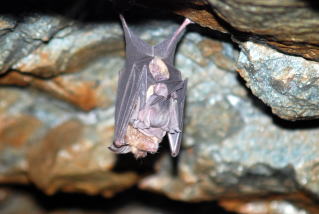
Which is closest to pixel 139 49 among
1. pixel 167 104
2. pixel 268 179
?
pixel 167 104

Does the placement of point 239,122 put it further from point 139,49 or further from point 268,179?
point 139,49

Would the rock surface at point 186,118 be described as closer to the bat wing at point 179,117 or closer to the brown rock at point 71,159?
the brown rock at point 71,159

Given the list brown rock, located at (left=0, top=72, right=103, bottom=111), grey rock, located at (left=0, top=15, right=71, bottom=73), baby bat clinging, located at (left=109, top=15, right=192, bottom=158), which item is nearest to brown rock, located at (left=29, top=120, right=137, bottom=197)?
brown rock, located at (left=0, top=72, right=103, bottom=111)

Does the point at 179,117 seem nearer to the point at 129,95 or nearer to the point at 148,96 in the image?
the point at 148,96

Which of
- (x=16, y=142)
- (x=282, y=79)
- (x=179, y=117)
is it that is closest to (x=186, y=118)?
(x=179, y=117)

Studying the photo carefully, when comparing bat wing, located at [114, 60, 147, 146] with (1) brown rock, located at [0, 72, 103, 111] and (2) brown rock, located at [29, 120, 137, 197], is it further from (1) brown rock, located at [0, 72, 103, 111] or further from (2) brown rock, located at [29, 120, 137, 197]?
(2) brown rock, located at [29, 120, 137, 197]

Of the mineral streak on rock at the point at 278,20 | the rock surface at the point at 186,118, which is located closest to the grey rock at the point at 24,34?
the rock surface at the point at 186,118

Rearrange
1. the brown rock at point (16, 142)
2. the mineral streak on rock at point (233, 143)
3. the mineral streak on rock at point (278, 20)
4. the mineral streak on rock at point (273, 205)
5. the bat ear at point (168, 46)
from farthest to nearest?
the brown rock at point (16, 142) < the mineral streak on rock at point (273, 205) < the mineral streak on rock at point (233, 143) < the bat ear at point (168, 46) < the mineral streak on rock at point (278, 20)
